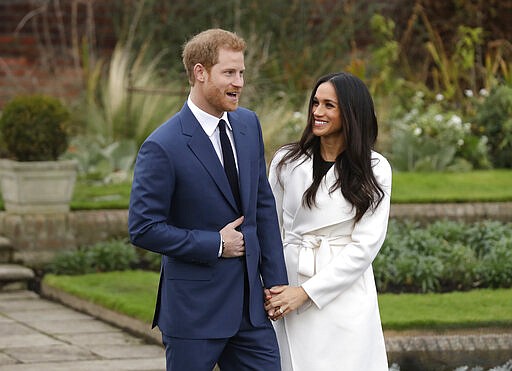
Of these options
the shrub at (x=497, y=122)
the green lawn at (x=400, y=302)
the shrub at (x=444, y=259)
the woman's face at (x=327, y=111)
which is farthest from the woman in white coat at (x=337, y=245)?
the shrub at (x=497, y=122)

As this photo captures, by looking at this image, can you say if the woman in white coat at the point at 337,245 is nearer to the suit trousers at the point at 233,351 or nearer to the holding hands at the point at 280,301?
the holding hands at the point at 280,301

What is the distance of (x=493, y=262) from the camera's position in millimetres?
8727

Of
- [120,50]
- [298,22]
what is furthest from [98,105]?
[298,22]

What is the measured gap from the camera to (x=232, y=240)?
14.1 feet

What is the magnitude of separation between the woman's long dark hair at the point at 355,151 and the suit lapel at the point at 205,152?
0.42 meters

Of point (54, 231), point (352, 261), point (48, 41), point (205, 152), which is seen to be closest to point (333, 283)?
point (352, 261)

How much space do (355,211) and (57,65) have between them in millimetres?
10219

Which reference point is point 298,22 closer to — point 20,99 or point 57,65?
point 57,65

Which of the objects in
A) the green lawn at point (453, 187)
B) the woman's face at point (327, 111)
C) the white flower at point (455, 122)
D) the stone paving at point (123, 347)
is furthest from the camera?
the white flower at point (455, 122)

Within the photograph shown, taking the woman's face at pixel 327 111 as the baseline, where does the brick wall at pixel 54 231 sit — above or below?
below

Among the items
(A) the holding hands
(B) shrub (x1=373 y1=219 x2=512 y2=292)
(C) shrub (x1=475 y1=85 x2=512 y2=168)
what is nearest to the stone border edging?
(B) shrub (x1=373 y1=219 x2=512 y2=292)

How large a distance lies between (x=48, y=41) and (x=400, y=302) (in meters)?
7.63

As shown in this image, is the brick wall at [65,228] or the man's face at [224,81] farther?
the brick wall at [65,228]

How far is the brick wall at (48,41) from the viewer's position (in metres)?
14.1
